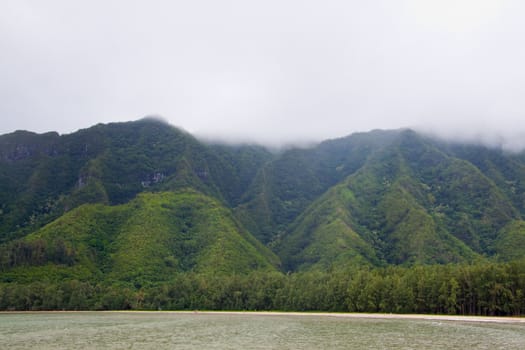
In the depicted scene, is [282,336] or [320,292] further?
[320,292]

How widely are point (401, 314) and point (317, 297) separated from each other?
1131 inches

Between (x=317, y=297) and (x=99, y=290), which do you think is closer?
(x=317, y=297)

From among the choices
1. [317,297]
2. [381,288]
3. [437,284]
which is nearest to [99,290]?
[317,297]

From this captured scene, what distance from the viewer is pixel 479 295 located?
117 m

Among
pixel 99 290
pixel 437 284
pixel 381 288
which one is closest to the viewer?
pixel 437 284

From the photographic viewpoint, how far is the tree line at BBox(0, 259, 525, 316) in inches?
4604

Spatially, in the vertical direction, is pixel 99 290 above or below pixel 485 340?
below

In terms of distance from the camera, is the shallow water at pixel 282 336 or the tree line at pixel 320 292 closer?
the shallow water at pixel 282 336

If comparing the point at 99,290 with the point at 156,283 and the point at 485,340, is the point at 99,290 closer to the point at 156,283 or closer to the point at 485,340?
the point at 156,283

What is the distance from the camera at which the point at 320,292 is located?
5812 inches

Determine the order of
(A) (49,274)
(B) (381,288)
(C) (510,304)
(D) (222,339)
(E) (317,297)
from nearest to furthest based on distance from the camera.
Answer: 1. (D) (222,339)
2. (C) (510,304)
3. (B) (381,288)
4. (E) (317,297)
5. (A) (49,274)

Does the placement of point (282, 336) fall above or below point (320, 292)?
above

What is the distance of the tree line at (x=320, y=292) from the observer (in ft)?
384

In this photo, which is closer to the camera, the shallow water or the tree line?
the shallow water
